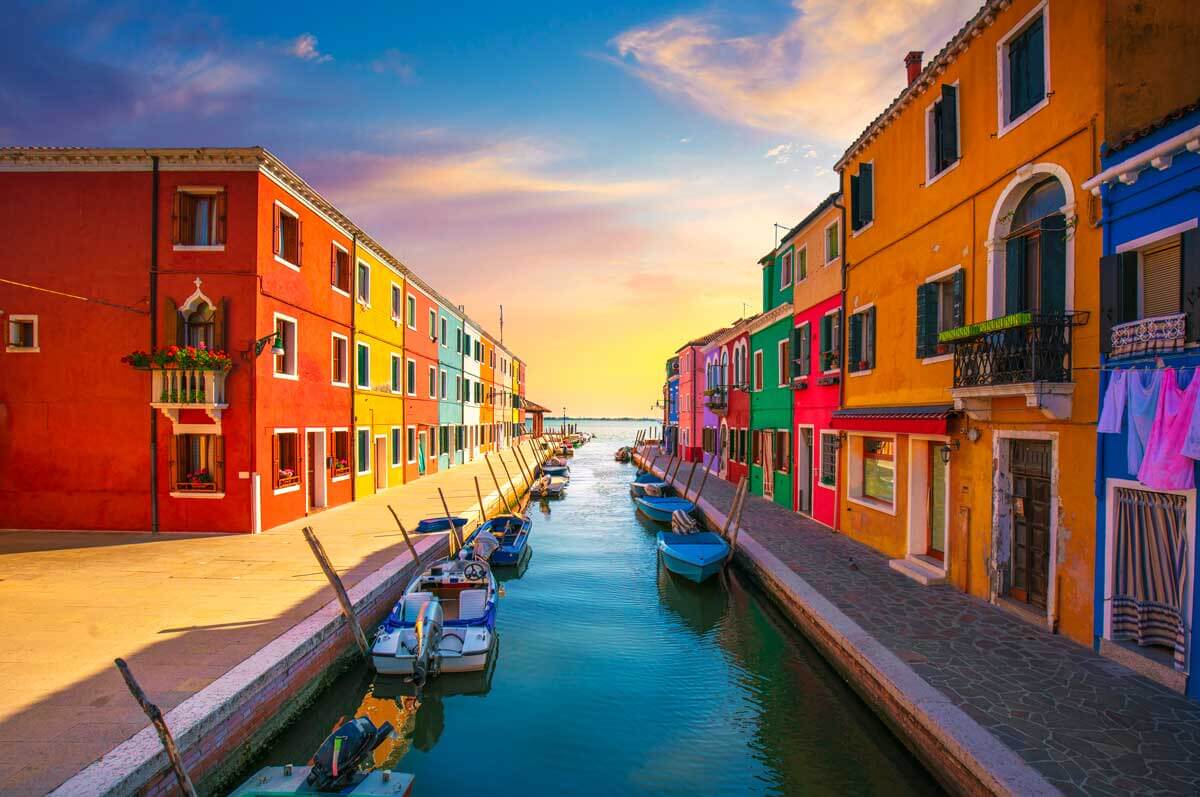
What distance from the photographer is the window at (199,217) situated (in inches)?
647

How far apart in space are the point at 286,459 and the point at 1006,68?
1948 cm

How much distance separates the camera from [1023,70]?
9.88m

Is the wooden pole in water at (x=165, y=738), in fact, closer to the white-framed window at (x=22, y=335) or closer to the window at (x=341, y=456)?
the white-framed window at (x=22, y=335)

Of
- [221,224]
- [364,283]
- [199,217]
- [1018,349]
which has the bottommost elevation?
[1018,349]

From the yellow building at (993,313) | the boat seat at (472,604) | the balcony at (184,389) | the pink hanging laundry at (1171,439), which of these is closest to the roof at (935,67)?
the yellow building at (993,313)

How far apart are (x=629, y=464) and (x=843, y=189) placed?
144 ft

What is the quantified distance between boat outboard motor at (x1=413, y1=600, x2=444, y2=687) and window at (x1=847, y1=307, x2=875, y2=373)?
1129cm

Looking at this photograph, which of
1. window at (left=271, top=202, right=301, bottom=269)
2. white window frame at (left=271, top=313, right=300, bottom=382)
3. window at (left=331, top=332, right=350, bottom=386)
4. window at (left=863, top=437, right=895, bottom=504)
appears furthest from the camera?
window at (left=331, top=332, right=350, bottom=386)

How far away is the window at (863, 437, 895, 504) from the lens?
1435 centimetres

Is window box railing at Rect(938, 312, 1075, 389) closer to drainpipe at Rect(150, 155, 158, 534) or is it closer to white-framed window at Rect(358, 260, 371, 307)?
drainpipe at Rect(150, 155, 158, 534)

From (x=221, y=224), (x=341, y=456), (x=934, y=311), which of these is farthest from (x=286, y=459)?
(x=934, y=311)

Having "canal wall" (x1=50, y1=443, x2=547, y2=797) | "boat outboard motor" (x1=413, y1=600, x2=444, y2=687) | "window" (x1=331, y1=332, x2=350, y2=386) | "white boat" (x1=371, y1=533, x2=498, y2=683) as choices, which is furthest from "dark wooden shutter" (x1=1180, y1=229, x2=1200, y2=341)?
"window" (x1=331, y1=332, x2=350, y2=386)

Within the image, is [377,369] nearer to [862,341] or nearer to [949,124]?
[862,341]

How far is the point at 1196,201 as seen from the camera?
681cm
